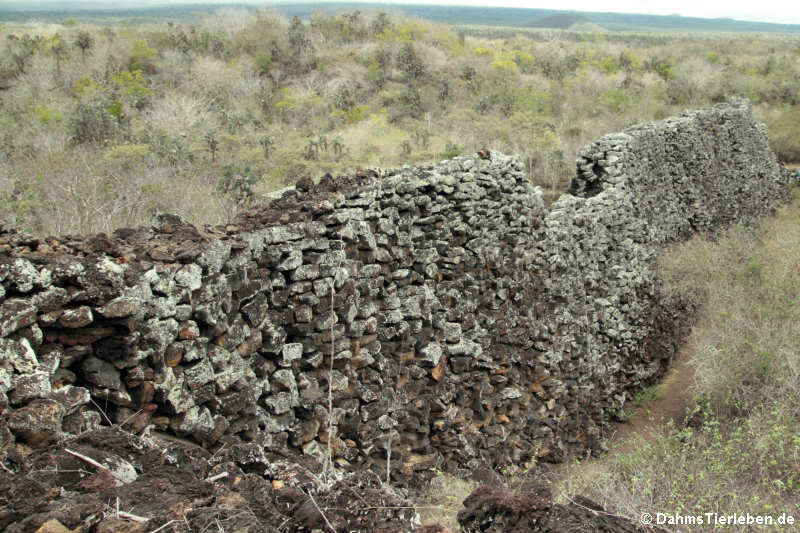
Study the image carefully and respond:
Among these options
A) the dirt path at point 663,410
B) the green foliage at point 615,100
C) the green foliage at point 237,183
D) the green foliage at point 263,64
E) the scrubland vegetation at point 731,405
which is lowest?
the dirt path at point 663,410

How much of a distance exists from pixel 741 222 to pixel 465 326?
1175 centimetres

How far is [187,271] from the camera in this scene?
3.88 m

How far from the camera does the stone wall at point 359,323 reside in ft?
11.1

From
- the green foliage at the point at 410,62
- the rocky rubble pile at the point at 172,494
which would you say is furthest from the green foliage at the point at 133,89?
the rocky rubble pile at the point at 172,494

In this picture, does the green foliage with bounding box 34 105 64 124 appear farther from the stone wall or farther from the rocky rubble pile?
the rocky rubble pile

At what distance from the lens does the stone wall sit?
11.1 feet

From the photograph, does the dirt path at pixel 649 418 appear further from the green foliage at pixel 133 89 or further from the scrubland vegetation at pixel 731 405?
the green foliage at pixel 133 89

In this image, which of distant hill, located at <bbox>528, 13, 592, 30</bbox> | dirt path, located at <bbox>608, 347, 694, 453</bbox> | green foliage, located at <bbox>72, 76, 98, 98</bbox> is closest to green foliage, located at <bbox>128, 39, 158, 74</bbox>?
green foliage, located at <bbox>72, 76, 98, 98</bbox>

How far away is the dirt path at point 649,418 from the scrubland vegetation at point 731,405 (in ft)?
0.65

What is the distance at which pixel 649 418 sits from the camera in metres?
9.02

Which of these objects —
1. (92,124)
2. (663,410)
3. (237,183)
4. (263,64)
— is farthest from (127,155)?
(263,64)

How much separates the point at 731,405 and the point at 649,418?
1.25 metres

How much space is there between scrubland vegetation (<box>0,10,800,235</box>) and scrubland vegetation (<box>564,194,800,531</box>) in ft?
18.4

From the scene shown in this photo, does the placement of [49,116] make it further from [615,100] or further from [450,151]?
[615,100]
